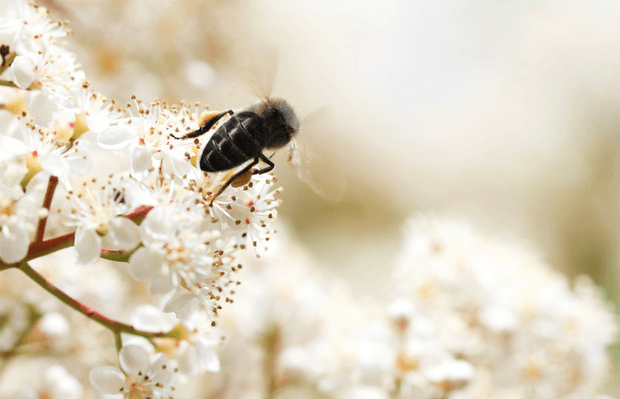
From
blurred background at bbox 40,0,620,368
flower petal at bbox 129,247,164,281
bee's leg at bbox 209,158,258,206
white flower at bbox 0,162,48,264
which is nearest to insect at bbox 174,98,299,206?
bee's leg at bbox 209,158,258,206

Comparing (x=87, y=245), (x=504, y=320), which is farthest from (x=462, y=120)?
(x=87, y=245)

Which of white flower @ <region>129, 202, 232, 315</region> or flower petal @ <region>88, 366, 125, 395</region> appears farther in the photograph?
flower petal @ <region>88, 366, 125, 395</region>

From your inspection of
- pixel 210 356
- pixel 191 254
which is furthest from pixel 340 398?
pixel 191 254

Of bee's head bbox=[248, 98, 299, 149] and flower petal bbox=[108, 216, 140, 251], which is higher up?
bee's head bbox=[248, 98, 299, 149]

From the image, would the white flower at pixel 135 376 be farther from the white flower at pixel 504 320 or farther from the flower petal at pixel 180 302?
the white flower at pixel 504 320

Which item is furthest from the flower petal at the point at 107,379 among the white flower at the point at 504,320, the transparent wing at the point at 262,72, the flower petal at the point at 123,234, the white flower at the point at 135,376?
the white flower at the point at 504,320

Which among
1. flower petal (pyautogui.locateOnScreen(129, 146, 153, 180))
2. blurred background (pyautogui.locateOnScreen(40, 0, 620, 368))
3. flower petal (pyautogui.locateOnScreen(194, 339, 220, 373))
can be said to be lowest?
flower petal (pyautogui.locateOnScreen(194, 339, 220, 373))

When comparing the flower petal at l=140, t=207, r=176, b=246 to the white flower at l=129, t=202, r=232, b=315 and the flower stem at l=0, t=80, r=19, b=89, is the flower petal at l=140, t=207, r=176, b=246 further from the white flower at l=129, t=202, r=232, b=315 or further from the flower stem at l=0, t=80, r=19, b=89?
the flower stem at l=0, t=80, r=19, b=89

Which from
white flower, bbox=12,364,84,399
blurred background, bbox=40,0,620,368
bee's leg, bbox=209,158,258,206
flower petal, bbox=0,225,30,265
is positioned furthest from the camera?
blurred background, bbox=40,0,620,368
